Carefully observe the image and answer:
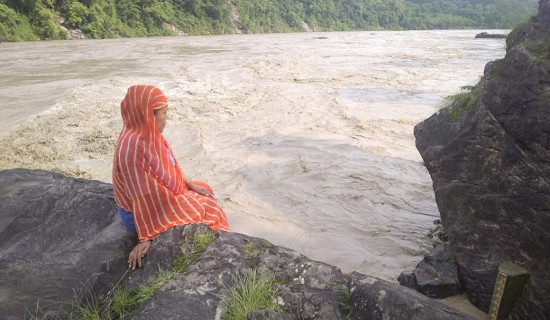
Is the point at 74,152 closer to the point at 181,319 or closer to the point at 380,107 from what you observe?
the point at 181,319

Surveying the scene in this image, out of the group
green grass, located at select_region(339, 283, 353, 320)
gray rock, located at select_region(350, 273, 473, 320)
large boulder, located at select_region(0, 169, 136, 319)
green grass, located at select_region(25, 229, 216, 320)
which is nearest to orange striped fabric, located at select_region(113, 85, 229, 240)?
large boulder, located at select_region(0, 169, 136, 319)

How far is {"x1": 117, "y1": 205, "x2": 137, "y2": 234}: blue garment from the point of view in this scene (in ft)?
9.33

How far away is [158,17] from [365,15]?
6097 centimetres

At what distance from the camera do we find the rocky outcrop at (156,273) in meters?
2.06

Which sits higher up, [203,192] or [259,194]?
[203,192]

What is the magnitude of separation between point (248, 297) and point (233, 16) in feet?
172

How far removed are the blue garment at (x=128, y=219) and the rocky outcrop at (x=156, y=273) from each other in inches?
2.3

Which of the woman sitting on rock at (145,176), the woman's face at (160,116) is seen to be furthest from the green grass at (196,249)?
the woman's face at (160,116)

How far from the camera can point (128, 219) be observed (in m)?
2.85

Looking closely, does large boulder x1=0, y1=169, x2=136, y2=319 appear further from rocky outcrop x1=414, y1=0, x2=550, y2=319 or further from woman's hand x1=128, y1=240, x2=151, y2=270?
rocky outcrop x1=414, y1=0, x2=550, y2=319

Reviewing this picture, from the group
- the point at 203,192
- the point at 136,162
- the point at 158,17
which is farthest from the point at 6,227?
the point at 158,17

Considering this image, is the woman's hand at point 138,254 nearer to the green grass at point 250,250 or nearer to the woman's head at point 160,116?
the green grass at point 250,250

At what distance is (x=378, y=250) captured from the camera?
13.1 feet

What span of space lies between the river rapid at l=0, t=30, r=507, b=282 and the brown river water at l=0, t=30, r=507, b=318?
24 mm
